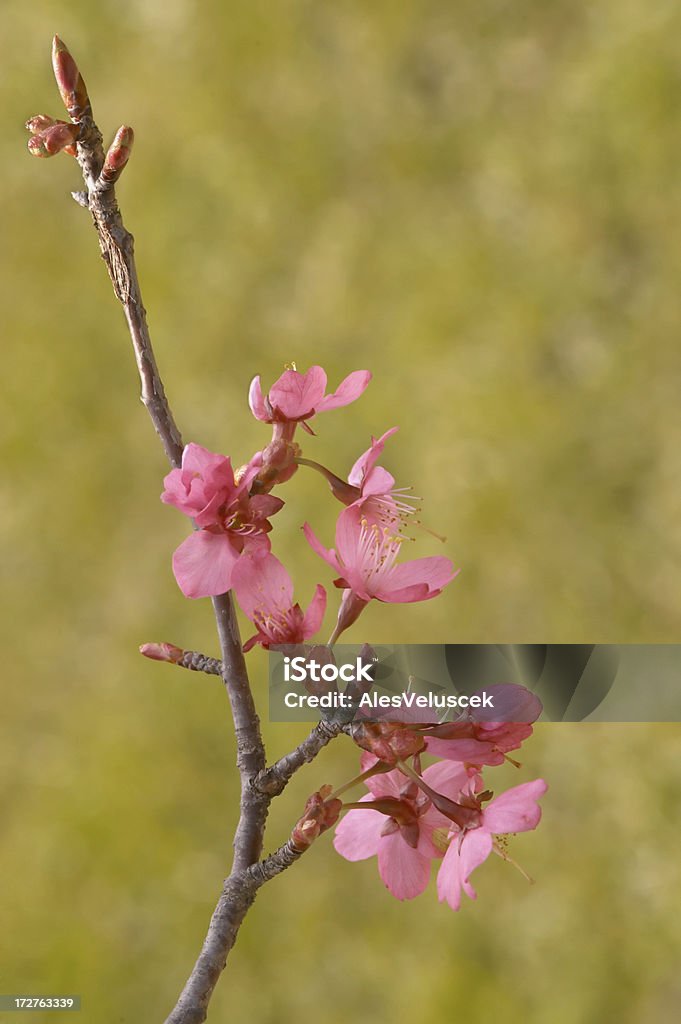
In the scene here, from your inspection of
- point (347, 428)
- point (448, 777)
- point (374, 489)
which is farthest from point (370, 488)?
point (347, 428)

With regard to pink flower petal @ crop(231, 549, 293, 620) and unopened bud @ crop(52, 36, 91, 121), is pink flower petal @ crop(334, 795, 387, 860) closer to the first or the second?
pink flower petal @ crop(231, 549, 293, 620)

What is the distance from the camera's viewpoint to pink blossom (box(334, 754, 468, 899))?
361 mm

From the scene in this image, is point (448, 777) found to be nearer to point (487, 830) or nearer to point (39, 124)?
point (487, 830)

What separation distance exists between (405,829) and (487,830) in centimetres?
4

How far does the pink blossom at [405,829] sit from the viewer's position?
0.36 meters

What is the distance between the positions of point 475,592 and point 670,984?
0.45m

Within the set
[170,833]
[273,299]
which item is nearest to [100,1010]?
[170,833]

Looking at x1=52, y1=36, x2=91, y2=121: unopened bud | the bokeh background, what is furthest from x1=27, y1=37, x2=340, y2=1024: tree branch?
the bokeh background

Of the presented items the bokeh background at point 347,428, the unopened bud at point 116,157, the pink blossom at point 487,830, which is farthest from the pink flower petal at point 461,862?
the bokeh background at point 347,428

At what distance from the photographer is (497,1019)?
3.53ft

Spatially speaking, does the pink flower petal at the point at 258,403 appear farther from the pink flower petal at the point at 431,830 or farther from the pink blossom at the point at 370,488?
the pink flower petal at the point at 431,830

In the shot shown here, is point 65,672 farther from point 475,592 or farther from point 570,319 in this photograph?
point 570,319

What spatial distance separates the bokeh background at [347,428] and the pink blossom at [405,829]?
0.74 metres

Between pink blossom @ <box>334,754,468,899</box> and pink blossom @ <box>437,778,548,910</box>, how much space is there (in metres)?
0.02
